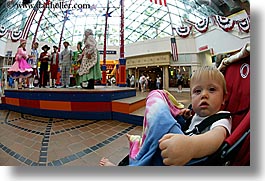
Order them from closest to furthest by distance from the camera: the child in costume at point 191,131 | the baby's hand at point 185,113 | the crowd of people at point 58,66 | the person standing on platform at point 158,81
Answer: the child in costume at point 191,131 → the baby's hand at point 185,113 → the person standing on platform at point 158,81 → the crowd of people at point 58,66

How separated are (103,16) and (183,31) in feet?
1.20

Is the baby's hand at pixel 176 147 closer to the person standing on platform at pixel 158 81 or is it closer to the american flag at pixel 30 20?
the person standing on platform at pixel 158 81

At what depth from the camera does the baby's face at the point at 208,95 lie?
1.26ft

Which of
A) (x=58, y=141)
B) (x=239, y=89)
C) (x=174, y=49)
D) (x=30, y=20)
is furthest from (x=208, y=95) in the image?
(x=30, y=20)

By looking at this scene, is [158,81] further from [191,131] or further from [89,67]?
[89,67]

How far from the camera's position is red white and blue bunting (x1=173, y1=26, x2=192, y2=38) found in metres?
0.61

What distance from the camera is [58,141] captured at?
0.57m

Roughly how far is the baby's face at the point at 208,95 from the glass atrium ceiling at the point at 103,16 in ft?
1.06

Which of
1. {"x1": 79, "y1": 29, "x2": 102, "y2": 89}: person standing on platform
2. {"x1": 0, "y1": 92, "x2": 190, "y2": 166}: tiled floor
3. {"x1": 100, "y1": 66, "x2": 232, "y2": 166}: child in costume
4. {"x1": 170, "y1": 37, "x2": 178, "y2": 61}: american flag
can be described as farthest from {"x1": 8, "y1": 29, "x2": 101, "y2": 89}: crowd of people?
{"x1": 100, "y1": 66, "x2": 232, "y2": 166}: child in costume

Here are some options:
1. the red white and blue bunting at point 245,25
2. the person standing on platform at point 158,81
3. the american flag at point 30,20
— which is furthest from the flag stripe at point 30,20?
the red white and blue bunting at point 245,25

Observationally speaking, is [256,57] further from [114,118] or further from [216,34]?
[114,118]

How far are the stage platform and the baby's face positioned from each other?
0.29 meters

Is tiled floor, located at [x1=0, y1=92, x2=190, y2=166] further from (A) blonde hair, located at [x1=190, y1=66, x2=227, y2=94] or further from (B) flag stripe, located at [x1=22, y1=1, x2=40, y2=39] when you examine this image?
(B) flag stripe, located at [x1=22, y1=1, x2=40, y2=39]

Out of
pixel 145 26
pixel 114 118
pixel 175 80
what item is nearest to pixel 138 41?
pixel 145 26
